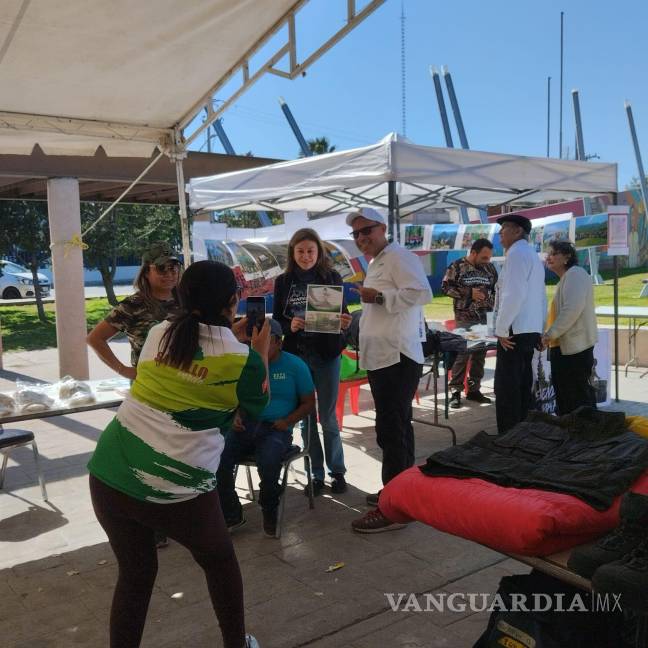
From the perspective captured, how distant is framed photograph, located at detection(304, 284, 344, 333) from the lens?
4.06 metres

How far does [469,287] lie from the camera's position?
7.19 m

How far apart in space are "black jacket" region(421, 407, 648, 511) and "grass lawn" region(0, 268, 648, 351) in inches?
338

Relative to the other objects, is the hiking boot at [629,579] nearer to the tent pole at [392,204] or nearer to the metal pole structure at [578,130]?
the tent pole at [392,204]

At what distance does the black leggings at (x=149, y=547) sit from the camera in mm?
2105

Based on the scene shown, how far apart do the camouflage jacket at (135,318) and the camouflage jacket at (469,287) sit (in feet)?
14.1

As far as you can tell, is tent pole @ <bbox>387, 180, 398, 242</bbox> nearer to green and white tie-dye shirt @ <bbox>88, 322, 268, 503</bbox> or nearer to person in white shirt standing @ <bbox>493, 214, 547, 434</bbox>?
person in white shirt standing @ <bbox>493, 214, 547, 434</bbox>

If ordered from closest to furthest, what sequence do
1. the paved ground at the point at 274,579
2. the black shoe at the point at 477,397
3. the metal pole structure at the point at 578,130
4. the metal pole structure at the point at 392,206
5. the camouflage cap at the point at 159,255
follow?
1. the paved ground at the point at 274,579
2. the camouflage cap at the point at 159,255
3. the metal pole structure at the point at 392,206
4. the black shoe at the point at 477,397
5. the metal pole structure at the point at 578,130

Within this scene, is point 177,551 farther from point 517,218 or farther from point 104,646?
point 517,218

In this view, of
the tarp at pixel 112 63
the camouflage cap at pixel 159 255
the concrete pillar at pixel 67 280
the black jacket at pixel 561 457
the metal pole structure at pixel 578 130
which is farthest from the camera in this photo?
the metal pole structure at pixel 578 130

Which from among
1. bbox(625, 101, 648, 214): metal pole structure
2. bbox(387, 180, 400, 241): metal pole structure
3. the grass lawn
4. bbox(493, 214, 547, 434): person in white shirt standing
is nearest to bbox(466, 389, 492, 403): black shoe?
bbox(493, 214, 547, 434): person in white shirt standing

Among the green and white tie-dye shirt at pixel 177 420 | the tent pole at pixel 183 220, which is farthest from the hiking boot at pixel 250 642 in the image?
the tent pole at pixel 183 220

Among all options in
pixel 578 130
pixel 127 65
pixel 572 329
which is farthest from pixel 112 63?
pixel 578 130

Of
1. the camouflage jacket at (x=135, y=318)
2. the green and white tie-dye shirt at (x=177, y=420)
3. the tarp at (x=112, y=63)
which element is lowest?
the green and white tie-dye shirt at (x=177, y=420)

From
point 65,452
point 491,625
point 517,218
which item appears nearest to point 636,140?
point 517,218
